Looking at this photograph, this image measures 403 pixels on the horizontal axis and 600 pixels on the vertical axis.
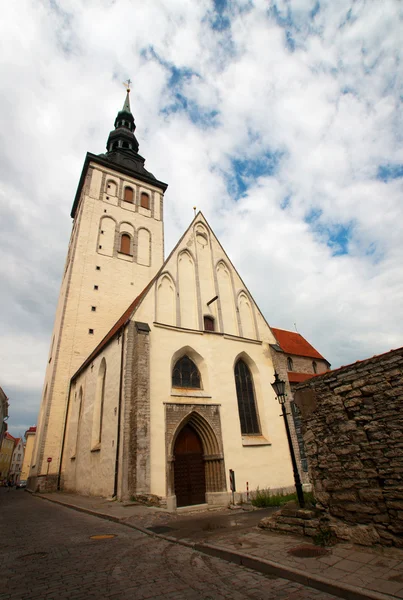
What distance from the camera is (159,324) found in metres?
13.3

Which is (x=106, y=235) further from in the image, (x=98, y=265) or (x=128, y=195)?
(x=128, y=195)

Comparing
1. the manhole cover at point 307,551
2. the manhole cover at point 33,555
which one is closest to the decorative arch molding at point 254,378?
the manhole cover at point 307,551

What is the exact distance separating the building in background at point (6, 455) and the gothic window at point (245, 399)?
61583mm

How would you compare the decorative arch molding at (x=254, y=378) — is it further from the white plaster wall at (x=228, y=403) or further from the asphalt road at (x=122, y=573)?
the asphalt road at (x=122, y=573)

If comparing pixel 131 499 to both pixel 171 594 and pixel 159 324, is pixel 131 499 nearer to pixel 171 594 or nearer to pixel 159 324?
pixel 159 324

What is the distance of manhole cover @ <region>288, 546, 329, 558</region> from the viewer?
14.3 feet

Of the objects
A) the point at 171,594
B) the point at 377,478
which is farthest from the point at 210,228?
the point at 171,594

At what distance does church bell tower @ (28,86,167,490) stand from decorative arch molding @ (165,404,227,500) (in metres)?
10.9

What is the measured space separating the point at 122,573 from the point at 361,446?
12.6 feet

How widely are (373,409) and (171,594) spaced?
367 cm

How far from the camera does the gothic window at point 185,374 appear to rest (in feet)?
42.5

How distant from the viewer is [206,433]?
12.5 m

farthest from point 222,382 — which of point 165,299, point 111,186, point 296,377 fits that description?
point 111,186

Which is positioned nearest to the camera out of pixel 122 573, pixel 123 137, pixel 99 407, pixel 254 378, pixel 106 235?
pixel 122 573
